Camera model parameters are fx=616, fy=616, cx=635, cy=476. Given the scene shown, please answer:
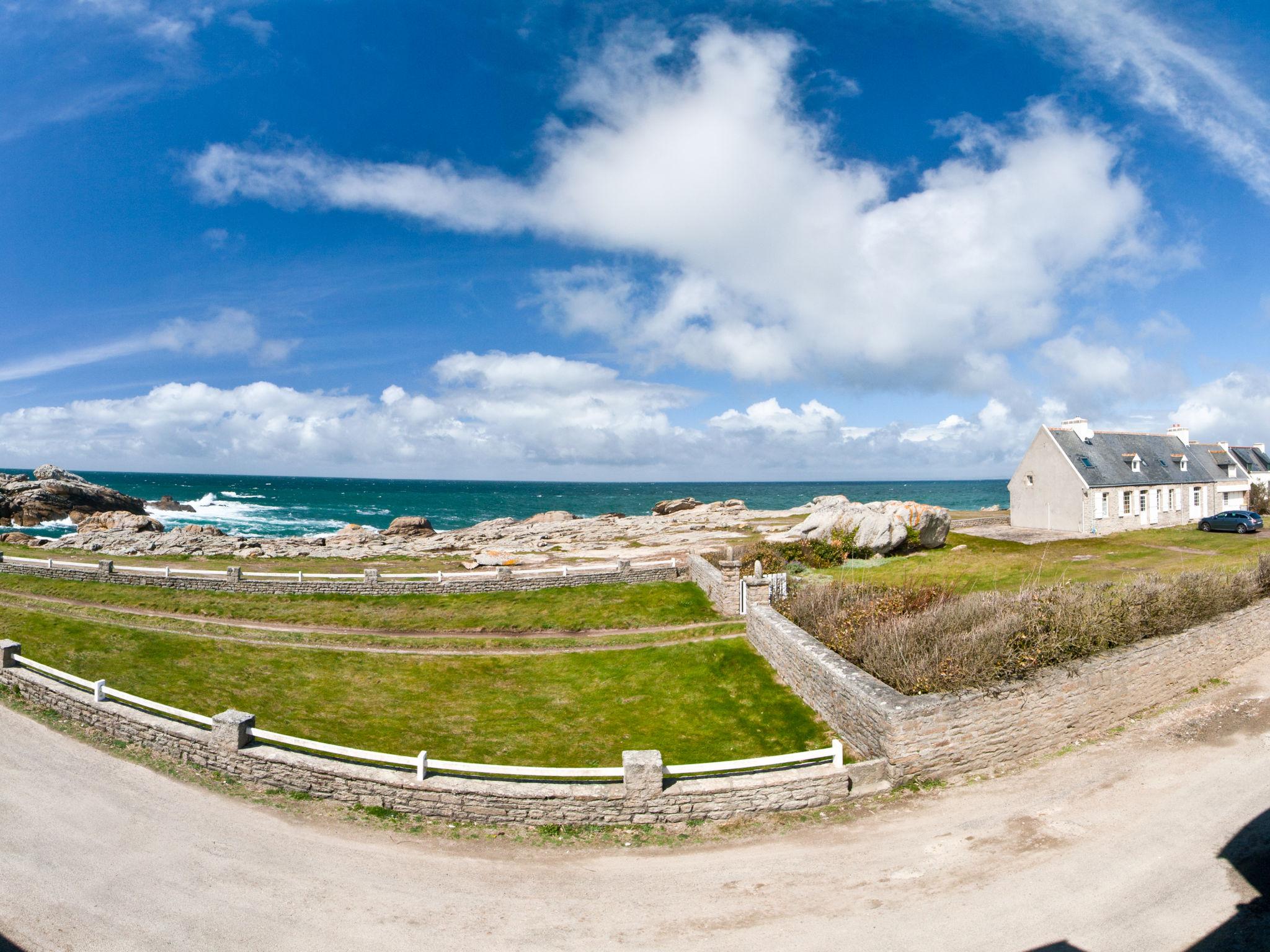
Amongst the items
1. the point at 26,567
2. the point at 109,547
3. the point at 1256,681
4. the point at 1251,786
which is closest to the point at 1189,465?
the point at 1256,681

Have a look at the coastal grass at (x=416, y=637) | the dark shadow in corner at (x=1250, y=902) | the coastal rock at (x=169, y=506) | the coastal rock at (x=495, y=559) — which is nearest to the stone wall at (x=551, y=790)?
the dark shadow in corner at (x=1250, y=902)

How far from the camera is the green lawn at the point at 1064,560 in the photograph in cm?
2520

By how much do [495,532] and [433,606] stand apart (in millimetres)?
40847

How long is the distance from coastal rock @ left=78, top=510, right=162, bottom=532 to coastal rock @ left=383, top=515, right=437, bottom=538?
21164mm

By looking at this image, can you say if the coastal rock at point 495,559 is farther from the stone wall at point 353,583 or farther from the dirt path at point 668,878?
the dirt path at point 668,878

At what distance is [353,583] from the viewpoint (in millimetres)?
26516

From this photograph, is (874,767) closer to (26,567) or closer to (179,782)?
(179,782)

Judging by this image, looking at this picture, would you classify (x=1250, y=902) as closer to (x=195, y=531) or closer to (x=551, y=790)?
(x=551, y=790)

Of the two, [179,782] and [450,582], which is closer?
[179,782]

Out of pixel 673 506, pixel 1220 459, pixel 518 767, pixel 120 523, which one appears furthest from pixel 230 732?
pixel 673 506

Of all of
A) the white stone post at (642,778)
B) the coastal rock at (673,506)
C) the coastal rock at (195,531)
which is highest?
the coastal rock at (673,506)

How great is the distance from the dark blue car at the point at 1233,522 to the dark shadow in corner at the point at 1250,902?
37.1 metres

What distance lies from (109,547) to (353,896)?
46604 mm

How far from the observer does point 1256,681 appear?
50.5ft
